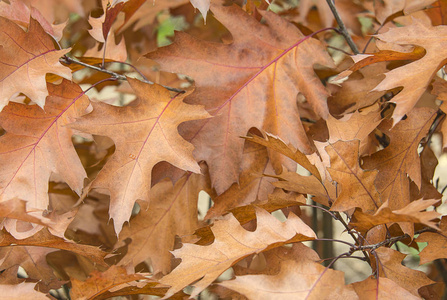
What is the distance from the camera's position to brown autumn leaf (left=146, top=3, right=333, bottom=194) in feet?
2.34

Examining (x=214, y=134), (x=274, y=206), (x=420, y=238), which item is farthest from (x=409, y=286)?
(x=214, y=134)

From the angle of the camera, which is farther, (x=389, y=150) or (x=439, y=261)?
(x=439, y=261)

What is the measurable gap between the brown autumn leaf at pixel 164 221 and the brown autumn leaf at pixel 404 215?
A: 345 millimetres

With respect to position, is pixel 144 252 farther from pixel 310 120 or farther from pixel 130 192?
pixel 310 120

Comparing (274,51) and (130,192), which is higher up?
(274,51)

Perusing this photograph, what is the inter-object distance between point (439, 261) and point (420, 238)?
457 millimetres

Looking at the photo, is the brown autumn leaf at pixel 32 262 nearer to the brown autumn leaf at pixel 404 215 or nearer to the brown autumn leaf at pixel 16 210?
the brown autumn leaf at pixel 16 210

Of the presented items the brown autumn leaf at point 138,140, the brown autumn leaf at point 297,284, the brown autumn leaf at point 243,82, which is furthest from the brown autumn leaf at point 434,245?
the brown autumn leaf at point 138,140

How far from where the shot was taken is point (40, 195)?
679mm

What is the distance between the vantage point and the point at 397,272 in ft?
1.89

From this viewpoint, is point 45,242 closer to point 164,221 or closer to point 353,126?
point 164,221

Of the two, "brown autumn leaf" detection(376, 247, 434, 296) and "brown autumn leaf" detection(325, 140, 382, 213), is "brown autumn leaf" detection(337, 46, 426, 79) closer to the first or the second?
"brown autumn leaf" detection(325, 140, 382, 213)

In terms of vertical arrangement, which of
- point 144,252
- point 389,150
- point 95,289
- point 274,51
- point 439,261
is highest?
point 274,51

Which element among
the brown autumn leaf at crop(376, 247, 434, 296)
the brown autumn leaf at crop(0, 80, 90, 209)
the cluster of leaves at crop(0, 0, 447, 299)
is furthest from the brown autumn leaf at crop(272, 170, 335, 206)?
the brown autumn leaf at crop(0, 80, 90, 209)
